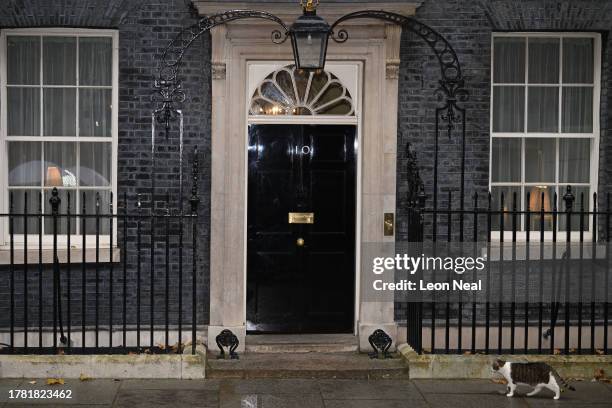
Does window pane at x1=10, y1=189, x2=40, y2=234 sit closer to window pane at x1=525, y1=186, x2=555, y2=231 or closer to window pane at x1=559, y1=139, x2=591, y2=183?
window pane at x1=525, y1=186, x2=555, y2=231

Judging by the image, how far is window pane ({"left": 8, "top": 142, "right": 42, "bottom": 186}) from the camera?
946 centimetres

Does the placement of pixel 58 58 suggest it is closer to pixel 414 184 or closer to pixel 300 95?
pixel 300 95

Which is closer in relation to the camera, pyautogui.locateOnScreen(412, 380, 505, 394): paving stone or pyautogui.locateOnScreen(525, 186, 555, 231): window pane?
pyautogui.locateOnScreen(412, 380, 505, 394): paving stone

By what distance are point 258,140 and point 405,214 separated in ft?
5.46

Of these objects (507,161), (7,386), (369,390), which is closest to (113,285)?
(7,386)

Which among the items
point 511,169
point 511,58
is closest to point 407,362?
point 511,169

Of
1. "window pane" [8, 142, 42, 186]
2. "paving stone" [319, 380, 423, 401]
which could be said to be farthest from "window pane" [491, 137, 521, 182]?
"window pane" [8, 142, 42, 186]

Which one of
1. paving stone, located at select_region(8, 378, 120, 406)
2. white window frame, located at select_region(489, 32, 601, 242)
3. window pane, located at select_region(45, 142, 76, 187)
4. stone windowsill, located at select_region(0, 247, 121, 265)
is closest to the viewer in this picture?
paving stone, located at select_region(8, 378, 120, 406)

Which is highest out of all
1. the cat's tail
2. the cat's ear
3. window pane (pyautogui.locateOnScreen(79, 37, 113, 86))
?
window pane (pyautogui.locateOnScreen(79, 37, 113, 86))

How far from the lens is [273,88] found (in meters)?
9.51

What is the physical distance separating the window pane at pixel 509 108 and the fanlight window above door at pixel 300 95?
1.54 meters

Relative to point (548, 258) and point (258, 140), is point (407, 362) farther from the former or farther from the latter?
point (258, 140)

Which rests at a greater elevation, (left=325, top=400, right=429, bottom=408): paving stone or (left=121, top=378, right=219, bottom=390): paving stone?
(left=121, top=378, right=219, bottom=390): paving stone

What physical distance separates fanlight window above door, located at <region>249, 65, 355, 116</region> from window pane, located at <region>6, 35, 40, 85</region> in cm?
223
